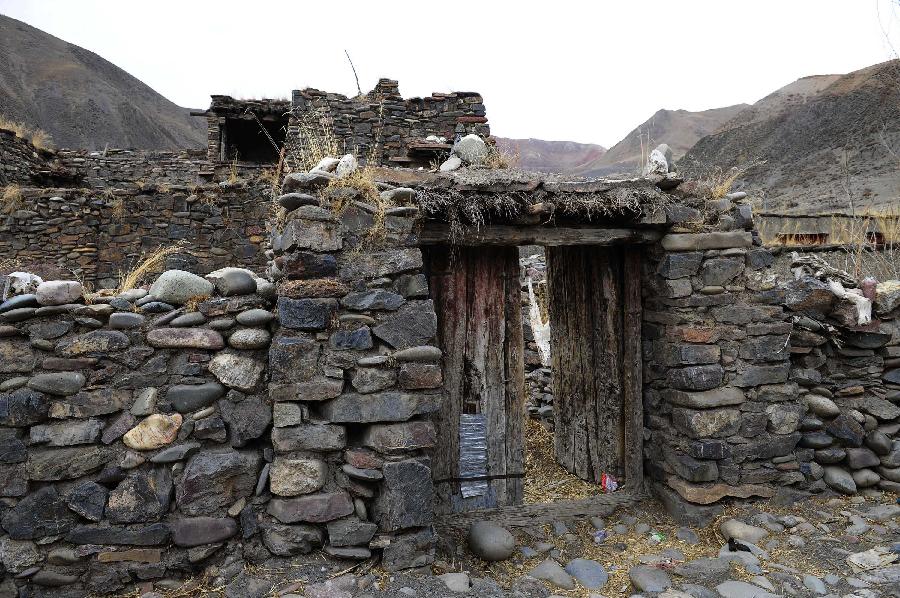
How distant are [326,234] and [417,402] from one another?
110cm

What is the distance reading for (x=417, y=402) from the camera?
304 cm

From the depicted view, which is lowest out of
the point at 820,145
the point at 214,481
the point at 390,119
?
the point at 214,481

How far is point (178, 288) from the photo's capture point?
3.16 meters

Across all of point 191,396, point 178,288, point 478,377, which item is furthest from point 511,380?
point 178,288

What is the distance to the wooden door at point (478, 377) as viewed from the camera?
4109mm

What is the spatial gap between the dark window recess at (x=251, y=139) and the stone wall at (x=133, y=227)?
3.48 meters

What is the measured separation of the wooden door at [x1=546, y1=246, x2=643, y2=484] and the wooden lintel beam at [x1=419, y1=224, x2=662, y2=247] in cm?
32

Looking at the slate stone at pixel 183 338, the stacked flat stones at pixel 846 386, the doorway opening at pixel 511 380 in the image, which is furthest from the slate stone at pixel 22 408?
the stacked flat stones at pixel 846 386

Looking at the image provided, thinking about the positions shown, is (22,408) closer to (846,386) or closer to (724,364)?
(724,364)

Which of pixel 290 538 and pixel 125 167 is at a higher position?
pixel 125 167

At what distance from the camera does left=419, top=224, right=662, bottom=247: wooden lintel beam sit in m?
3.68

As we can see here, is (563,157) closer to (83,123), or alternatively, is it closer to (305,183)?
(83,123)

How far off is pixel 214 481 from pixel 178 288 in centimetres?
114

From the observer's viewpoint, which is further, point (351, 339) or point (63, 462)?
point (351, 339)
